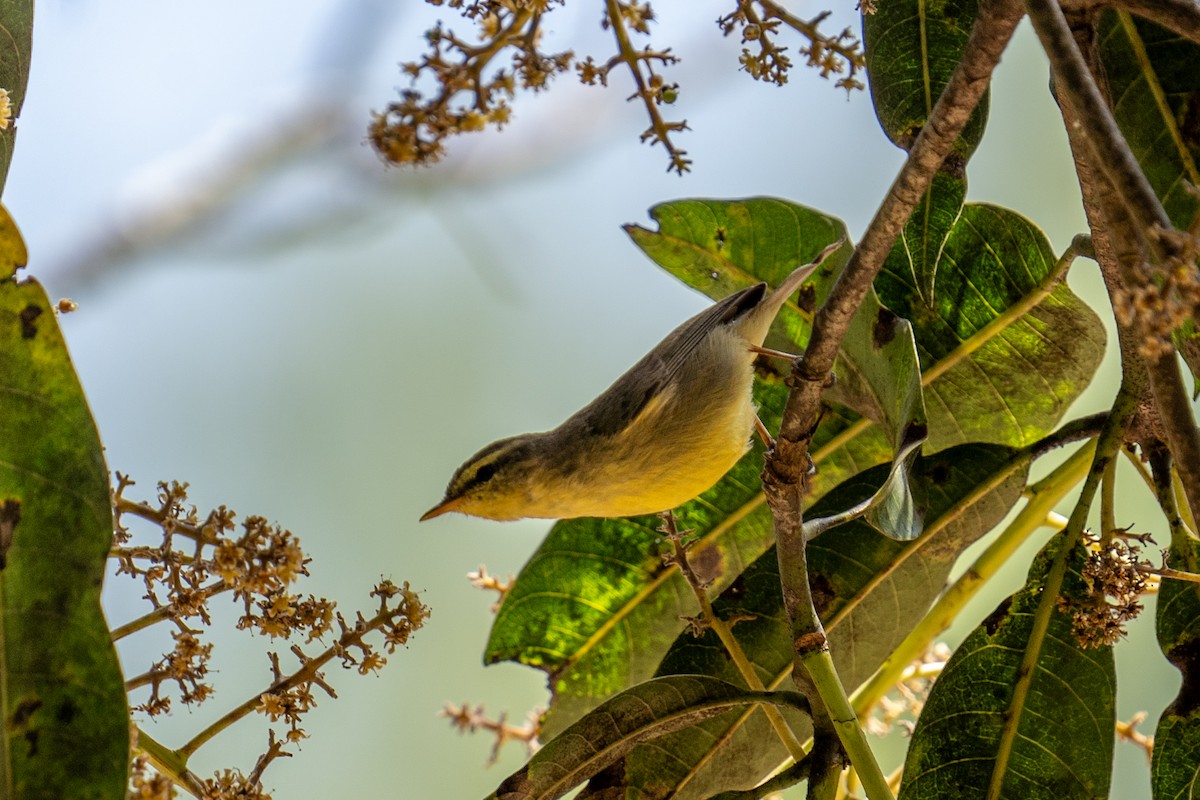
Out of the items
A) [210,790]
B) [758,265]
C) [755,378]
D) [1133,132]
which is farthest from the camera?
[755,378]

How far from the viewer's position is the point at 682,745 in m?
1.73

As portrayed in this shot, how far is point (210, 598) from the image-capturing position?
1.27 metres

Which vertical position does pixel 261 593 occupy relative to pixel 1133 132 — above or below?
below

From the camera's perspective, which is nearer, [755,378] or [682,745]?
[682,745]

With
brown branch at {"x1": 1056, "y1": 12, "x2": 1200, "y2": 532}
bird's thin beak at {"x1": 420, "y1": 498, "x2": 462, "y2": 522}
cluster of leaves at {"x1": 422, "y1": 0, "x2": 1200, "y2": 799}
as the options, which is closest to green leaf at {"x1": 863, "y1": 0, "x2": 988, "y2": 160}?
cluster of leaves at {"x1": 422, "y1": 0, "x2": 1200, "y2": 799}

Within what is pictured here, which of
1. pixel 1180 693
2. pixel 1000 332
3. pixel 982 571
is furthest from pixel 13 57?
pixel 1180 693

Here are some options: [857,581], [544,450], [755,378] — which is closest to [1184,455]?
[857,581]

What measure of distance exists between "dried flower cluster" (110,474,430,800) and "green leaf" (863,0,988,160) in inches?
37.9

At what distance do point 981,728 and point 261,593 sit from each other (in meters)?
1.02

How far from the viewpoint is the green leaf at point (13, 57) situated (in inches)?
53.3

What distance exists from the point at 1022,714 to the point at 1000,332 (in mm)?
668

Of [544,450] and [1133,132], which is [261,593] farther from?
[1133,132]

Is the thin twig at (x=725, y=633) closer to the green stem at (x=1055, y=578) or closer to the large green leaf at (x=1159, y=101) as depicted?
the green stem at (x=1055, y=578)

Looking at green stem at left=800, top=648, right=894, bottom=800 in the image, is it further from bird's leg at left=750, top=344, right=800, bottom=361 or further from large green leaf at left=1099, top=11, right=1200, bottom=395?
bird's leg at left=750, top=344, right=800, bottom=361
